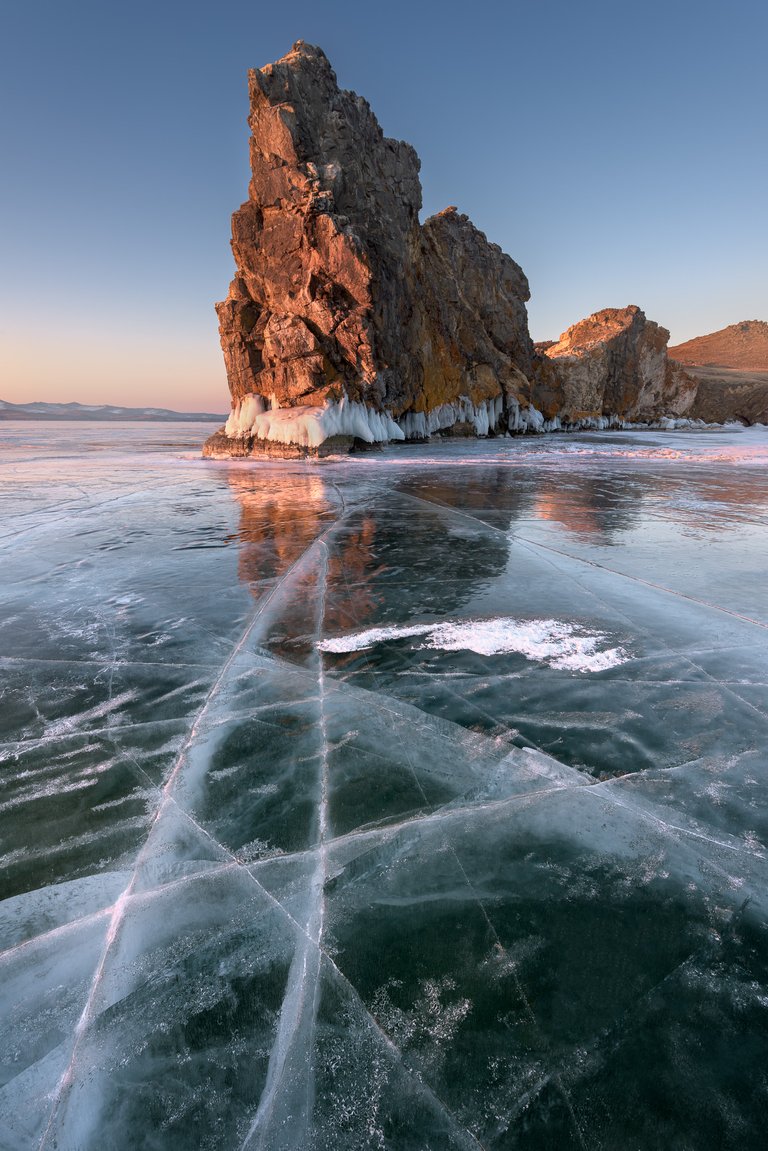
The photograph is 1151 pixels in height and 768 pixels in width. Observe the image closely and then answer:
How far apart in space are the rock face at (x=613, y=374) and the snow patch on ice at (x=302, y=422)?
2636cm

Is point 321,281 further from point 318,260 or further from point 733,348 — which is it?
point 733,348

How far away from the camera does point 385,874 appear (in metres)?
1.77

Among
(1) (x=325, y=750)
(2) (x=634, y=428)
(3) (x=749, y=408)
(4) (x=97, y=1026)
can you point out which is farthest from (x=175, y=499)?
(3) (x=749, y=408)

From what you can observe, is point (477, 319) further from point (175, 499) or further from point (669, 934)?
point (669, 934)

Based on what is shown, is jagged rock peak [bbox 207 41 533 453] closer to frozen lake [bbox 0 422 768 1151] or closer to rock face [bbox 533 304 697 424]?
frozen lake [bbox 0 422 768 1151]

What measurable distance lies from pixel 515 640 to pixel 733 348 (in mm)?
146263

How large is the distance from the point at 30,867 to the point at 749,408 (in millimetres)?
77206

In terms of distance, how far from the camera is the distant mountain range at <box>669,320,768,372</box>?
108875 millimetres

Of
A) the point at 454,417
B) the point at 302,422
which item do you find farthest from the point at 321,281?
the point at 454,417

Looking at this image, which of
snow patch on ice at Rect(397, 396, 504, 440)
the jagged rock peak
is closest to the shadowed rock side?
the jagged rock peak

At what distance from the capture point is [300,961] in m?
1.48

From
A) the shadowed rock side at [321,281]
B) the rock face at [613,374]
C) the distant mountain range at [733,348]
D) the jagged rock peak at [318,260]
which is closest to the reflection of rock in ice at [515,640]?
the shadowed rock side at [321,281]

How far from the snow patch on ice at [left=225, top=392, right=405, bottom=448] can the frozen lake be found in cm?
1930

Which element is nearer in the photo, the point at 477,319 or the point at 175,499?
the point at 175,499
